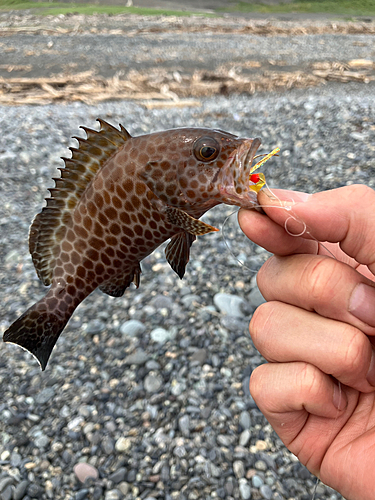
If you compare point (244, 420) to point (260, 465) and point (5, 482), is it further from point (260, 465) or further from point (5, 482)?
point (5, 482)

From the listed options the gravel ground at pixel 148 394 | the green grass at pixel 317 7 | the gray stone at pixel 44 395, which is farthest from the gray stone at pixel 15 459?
the green grass at pixel 317 7

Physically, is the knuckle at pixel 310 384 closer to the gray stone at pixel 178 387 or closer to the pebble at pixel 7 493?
the gray stone at pixel 178 387

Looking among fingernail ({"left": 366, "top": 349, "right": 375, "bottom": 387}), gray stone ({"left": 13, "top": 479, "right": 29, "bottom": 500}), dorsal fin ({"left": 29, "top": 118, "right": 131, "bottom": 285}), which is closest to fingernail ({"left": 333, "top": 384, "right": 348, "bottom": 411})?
fingernail ({"left": 366, "top": 349, "right": 375, "bottom": 387})

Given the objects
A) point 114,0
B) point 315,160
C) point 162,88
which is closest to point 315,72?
point 162,88

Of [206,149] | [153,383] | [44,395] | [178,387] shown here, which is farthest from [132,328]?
[206,149]

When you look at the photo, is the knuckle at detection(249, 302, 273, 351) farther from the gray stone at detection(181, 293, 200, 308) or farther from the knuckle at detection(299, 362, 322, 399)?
the gray stone at detection(181, 293, 200, 308)

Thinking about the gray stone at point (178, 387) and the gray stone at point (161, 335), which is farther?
the gray stone at point (161, 335)

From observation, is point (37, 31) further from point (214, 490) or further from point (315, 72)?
point (214, 490)
